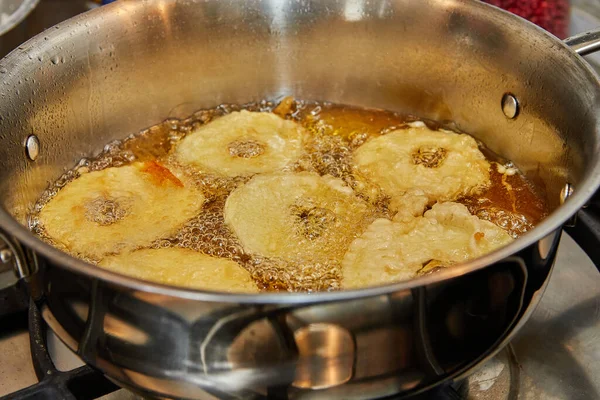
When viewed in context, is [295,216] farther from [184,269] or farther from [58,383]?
[58,383]

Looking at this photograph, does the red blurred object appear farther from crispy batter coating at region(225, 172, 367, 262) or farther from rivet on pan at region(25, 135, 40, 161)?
rivet on pan at region(25, 135, 40, 161)

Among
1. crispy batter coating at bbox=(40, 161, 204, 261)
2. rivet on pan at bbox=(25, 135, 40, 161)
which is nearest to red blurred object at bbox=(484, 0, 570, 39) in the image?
crispy batter coating at bbox=(40, 161, 204, 261)

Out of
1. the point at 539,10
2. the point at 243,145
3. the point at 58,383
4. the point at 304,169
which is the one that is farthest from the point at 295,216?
the point at 539,10

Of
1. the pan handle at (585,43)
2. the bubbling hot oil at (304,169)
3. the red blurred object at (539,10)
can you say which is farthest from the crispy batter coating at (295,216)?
the red blurred object at (539,10)

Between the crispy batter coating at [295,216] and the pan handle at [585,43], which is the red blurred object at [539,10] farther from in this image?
the crispy batter coating at [295,216]

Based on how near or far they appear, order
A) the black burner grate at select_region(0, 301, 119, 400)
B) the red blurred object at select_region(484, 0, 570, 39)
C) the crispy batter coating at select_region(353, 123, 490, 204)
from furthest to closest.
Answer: the red blurred object at select_region(484, 0, 570, 39) → the crispy batter coating at select_region(353, 123, 490, 204) → the black burner grate at select_region(0, 301, 119, 400)

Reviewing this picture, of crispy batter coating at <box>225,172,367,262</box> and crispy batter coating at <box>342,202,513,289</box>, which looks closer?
crispy batter coating at <box>342,202,513,289</box>
